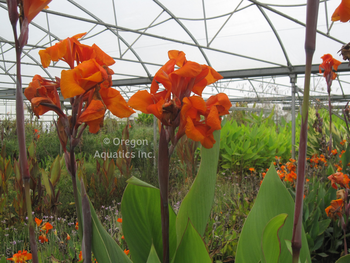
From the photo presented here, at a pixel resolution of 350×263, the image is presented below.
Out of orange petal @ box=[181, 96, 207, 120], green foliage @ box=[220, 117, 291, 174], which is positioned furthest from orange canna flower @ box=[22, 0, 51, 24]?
green foliage @ box=[220, 117, 291, 174]

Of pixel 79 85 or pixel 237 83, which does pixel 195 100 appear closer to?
pixel 79 85

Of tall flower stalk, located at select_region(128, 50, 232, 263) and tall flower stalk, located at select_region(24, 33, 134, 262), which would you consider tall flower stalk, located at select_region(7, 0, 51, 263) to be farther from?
tall flower stalk, located at select_region(128, 50, 232, 263)

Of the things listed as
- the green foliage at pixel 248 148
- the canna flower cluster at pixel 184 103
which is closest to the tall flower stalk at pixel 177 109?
the canna flower cluster at pixel 184 103

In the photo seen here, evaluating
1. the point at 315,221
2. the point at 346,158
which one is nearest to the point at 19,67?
the point at 315,221

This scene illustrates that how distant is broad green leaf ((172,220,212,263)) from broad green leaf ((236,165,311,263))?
140mm

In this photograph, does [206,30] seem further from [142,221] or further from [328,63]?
[142,221]

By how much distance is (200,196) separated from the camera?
44cm

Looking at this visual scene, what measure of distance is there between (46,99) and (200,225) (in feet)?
1.10

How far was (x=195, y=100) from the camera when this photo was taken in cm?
38

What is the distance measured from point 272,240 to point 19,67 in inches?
15.6

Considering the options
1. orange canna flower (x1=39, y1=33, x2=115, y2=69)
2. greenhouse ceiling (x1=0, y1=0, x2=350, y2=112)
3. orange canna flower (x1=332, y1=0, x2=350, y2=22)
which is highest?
greenhouse ceiling (x1=0, y1=0, x2=350, y2=112)

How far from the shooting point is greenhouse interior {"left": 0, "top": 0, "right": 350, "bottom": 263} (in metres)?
0.37

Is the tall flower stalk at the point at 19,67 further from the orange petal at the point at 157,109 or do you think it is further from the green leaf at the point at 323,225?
the green leaf at the point at 323,225

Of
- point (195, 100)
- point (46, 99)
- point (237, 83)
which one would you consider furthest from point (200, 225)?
point (237, 83)
